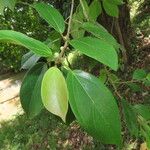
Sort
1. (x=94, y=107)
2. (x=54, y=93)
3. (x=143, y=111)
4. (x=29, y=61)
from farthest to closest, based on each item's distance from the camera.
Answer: (x=143, y=111) → (x=29, y=61) → (x=94, y=107) → (x=54, y=93)

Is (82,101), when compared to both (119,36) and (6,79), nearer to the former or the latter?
(119,36)

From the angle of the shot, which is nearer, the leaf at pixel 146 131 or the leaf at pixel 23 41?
the leaf at pixel 23 41

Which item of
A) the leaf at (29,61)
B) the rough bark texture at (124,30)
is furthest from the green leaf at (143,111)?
the rough bark texture at (124,30)

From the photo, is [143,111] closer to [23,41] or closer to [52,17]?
[52,17]

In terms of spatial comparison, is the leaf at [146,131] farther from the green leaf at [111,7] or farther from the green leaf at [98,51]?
the green leaf at [111,7]

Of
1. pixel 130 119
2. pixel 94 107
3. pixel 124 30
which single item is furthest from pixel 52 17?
pixel 124 30

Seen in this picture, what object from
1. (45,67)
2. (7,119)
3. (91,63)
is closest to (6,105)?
(7,119)

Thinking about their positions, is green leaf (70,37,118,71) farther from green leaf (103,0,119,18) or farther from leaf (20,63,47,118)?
green leaf (103,0,119,18)
